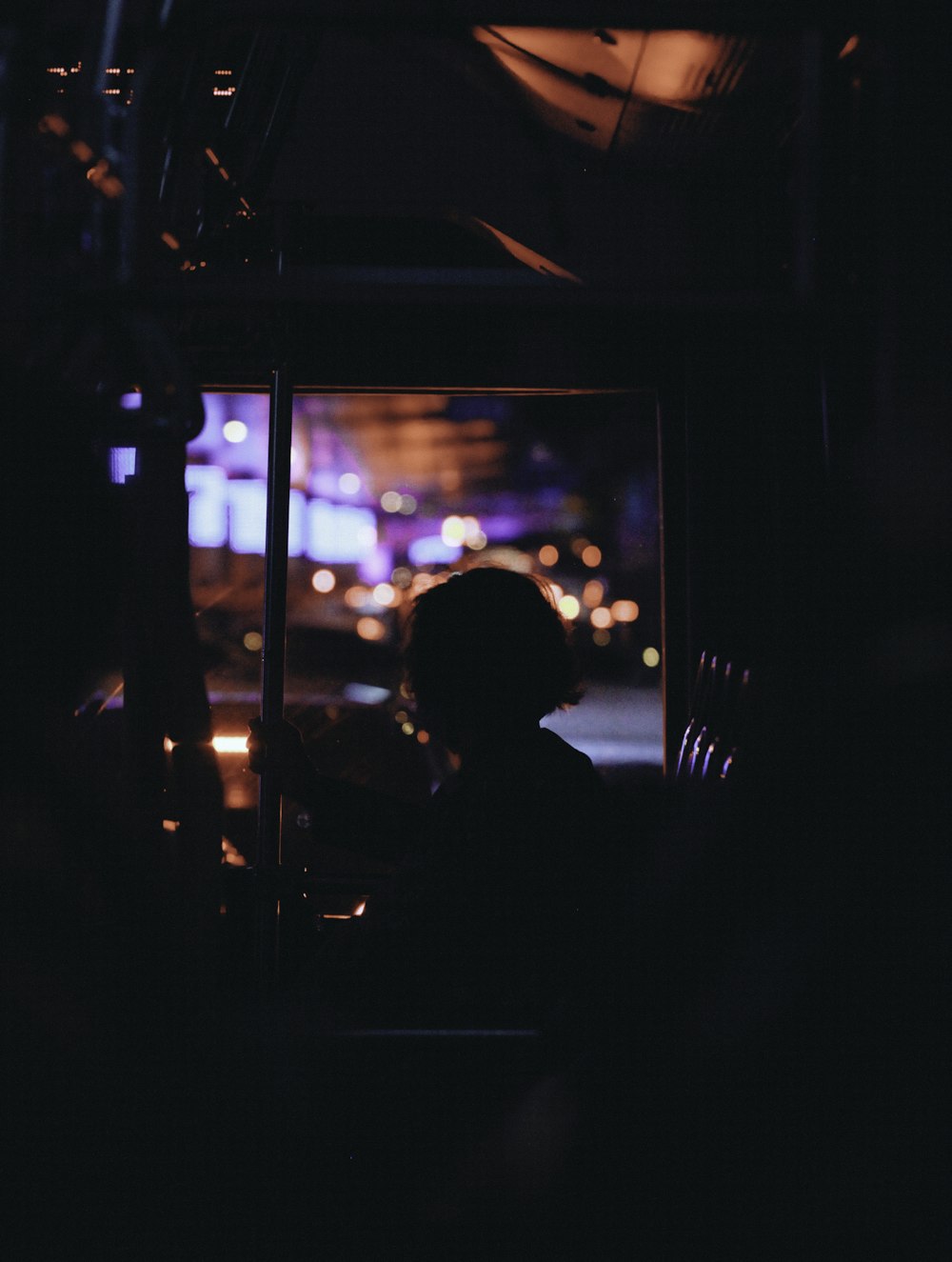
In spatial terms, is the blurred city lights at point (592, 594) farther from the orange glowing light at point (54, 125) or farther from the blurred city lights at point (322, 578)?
the orange glowing light at point (54, 125)

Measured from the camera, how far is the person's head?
1.86 meters

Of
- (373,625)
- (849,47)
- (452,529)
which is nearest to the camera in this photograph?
(849,47)

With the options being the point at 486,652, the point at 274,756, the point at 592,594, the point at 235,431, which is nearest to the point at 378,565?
the point at 592,594

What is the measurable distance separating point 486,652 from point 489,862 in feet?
1.24

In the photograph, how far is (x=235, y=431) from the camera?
286 centimetres

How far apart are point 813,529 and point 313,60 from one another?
1919mm

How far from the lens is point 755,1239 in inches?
70.4

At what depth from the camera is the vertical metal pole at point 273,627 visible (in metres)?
2.67

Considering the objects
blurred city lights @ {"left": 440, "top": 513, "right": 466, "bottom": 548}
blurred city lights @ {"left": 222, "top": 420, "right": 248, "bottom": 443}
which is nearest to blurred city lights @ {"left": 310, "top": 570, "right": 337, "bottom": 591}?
blurred city lights @ {"left": 440, "top": 513, "right": 466, "bottom": 548}

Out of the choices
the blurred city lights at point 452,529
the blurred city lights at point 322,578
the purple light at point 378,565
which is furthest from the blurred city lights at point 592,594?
the purple light at point 378,565

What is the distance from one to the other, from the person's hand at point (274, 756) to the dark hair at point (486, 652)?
48 centimetres

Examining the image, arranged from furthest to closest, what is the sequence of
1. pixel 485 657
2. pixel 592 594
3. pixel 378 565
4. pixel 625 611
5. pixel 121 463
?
pixel 378 565 < pixel 592 594 < pixel 625 611 < pixel 121 463 < pixel 485 657

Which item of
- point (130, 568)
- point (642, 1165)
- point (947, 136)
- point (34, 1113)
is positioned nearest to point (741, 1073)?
point (642, 1165)

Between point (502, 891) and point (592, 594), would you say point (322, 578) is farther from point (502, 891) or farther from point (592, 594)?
point (502, 891)
